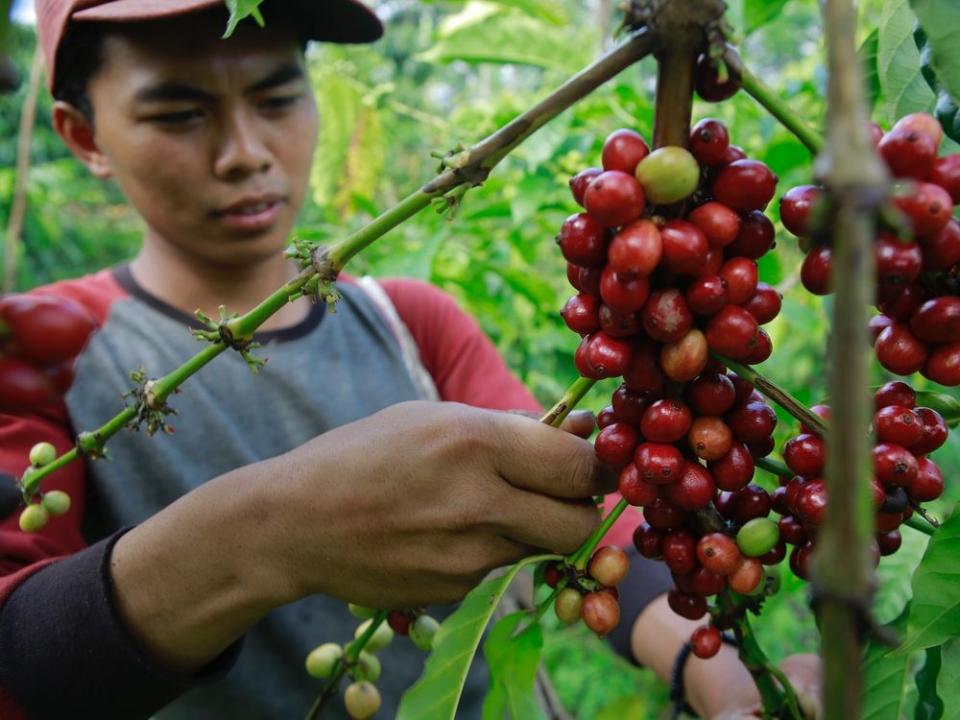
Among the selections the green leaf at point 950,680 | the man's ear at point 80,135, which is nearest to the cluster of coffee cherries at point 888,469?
the green leaf at point 950,680

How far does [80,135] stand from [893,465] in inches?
74.2

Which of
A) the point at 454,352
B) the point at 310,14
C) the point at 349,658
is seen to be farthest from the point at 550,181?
the point at 349,658

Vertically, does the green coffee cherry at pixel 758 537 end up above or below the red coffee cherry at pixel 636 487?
below

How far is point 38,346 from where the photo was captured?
77 centimetres

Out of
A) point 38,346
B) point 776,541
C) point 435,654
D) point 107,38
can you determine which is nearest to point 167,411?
point 38,346

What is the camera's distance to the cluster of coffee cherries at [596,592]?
2.63 ft

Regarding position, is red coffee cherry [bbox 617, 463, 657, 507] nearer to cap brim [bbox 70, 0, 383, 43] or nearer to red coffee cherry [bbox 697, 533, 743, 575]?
red coffee cherry [bbox 697, 533, 743, 575]

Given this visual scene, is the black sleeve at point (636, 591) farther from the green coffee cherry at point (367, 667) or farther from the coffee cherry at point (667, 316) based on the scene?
the coffee cherry at point (667, 316)

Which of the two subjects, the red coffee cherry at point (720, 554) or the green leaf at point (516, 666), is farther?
the green leaf at point (516, 666)

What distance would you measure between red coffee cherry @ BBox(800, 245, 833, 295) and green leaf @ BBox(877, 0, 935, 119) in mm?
262

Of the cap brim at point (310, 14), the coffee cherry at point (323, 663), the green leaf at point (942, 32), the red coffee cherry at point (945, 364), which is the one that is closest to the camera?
the green leaf at point (942, 32)

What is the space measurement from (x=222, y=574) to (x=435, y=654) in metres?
0.29

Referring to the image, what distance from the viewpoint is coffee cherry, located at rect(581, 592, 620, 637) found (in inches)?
31.2

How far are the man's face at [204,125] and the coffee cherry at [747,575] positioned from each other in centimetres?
125
